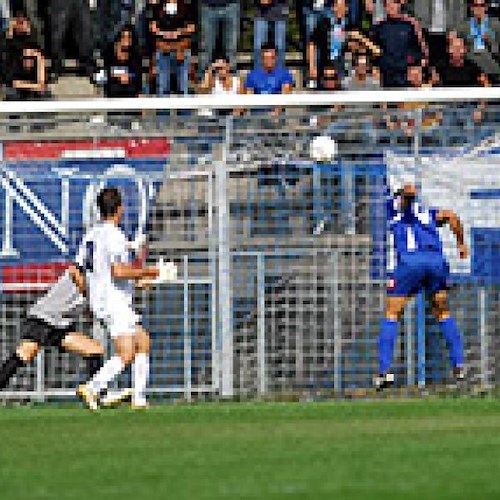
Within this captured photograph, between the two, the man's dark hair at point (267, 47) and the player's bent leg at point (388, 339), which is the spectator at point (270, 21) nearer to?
the man's dark hair at point (267, 47)

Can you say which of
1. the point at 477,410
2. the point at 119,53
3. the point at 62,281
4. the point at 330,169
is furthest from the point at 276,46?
the point at 477,410

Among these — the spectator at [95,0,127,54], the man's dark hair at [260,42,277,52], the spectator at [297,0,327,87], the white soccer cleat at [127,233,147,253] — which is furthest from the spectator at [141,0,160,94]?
the white soccer cleat at [127,233,147,253]

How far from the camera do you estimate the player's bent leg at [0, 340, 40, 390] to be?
20703mm

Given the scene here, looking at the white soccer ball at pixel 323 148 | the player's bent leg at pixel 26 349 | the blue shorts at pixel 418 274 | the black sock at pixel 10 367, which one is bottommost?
the black sock at pixel 10 367

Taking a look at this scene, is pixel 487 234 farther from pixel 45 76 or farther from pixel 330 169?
pixel 45 76

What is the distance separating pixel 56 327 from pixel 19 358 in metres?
0.44

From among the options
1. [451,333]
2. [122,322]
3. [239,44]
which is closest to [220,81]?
[239,44]

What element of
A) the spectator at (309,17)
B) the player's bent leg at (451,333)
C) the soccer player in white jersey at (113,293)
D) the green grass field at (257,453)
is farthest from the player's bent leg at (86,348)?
the spectator at (309,17)

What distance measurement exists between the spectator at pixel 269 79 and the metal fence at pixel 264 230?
3.30 meters

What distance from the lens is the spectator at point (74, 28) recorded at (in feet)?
91.7

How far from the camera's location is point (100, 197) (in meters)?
19.6

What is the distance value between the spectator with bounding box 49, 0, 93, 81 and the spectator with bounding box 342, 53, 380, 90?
10.4 feet

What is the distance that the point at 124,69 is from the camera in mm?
27266

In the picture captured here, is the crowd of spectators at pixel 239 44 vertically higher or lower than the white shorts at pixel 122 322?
higher
